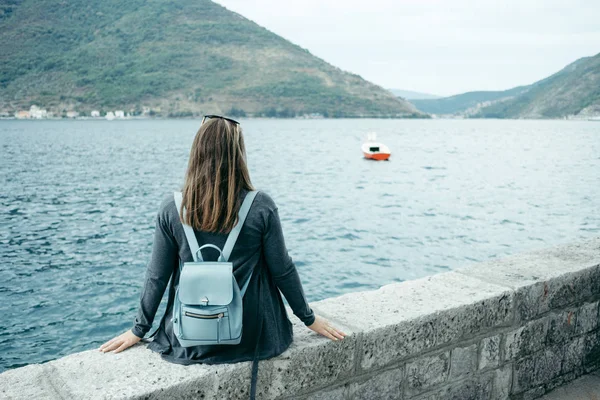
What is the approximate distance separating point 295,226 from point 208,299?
2145 cm

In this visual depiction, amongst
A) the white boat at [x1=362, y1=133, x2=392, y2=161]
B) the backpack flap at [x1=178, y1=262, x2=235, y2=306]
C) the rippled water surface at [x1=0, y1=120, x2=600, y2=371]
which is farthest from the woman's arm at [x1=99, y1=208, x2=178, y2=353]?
the white boat at [x1=362, y1=133, x2=392, y2=161]

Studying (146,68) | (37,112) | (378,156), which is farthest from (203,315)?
(146,68)

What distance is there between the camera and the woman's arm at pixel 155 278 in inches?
97.2

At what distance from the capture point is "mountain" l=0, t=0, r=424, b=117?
504 feet

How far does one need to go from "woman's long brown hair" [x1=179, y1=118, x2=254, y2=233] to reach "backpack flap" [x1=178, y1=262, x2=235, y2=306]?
0.19 metres

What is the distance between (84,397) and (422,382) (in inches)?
71.1

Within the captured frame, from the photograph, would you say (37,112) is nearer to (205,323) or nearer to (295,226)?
(295,226)

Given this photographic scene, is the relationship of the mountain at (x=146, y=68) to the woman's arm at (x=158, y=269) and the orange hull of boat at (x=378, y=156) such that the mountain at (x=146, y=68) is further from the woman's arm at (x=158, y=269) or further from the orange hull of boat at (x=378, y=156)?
the woman's arm at (x=158, y=269)

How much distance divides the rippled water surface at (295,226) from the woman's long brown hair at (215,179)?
9439 millimetres

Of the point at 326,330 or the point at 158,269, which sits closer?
the point at 158,269

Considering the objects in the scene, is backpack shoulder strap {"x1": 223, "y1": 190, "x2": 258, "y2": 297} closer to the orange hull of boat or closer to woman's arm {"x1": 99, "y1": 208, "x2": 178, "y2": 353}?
woman's arm {"x1": 99, "y1": 208, "x2": 178, "y2": 353}

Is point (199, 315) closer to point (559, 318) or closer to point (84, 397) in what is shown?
point (84, 397)

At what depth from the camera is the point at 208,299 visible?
7.53ft

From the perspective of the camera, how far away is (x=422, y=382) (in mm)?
3084
